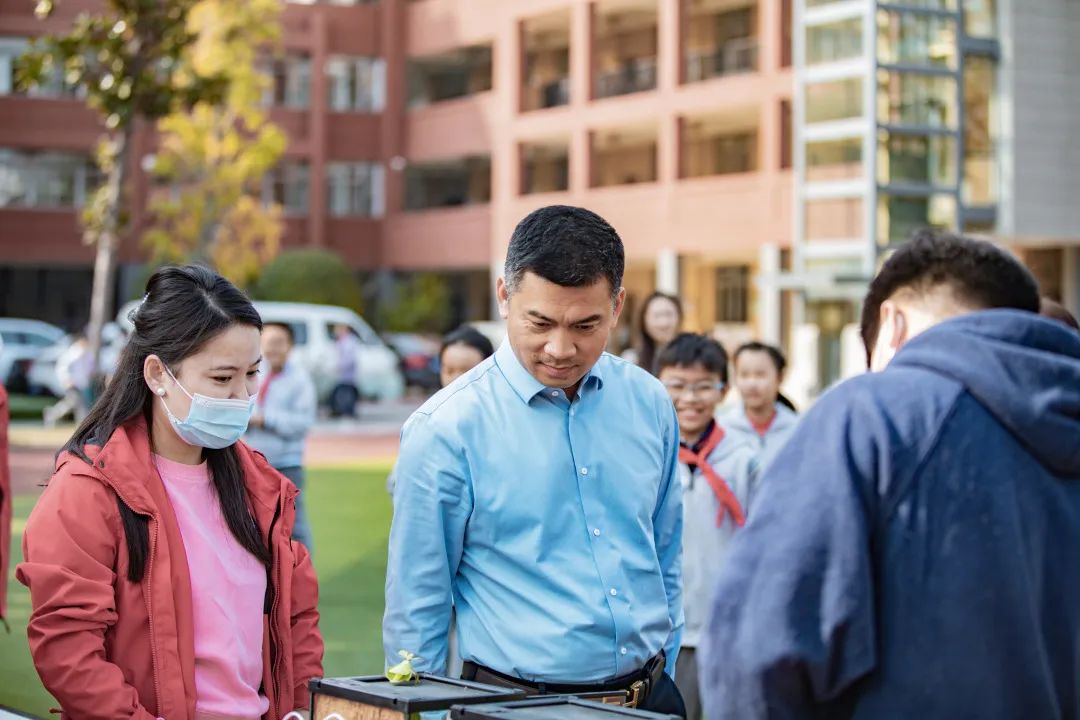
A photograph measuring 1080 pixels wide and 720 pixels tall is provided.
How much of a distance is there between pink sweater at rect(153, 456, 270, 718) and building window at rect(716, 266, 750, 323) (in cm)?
3339

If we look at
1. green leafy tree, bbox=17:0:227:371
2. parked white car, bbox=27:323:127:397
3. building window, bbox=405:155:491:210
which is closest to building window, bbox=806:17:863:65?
green leafy tree, bbox=17:0:227:371

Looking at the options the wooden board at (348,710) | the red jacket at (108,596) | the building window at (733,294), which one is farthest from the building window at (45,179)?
the wooden board at (348,710)

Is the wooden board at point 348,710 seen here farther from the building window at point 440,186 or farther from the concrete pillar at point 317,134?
the building window at point 440,186

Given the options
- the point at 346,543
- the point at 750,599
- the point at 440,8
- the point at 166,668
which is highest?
the point at 440,8

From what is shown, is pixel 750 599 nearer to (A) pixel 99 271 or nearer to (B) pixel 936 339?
(B) pixel 936 339

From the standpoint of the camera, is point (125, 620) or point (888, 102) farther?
point (888, 102)

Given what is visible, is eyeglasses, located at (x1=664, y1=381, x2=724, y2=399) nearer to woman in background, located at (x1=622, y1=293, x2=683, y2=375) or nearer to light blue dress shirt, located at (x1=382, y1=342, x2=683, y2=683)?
woman in background, located at (x1=622, y1=293, x2=683, y2=375)

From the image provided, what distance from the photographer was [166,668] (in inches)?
132

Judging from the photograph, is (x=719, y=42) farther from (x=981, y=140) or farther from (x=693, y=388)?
(x=693, y=388)

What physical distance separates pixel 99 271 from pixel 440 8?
21.6m

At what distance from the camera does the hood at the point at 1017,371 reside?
2.38 metres

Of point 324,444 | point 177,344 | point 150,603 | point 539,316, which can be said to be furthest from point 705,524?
point 324,444

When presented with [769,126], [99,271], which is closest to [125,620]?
[99,271]

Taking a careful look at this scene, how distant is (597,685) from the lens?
11.1 ft
